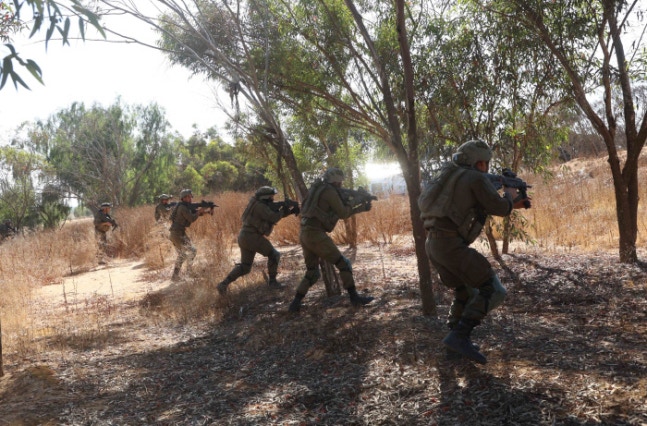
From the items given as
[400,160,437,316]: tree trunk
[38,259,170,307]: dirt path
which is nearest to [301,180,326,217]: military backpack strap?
[400,160,437,316]: tree trunk

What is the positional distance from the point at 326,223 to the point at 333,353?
1705 mm

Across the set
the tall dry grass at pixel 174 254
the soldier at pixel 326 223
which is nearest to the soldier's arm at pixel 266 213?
the tall dry grass at pixel 174 254

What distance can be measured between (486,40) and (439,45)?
613mm

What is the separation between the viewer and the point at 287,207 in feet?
23.3

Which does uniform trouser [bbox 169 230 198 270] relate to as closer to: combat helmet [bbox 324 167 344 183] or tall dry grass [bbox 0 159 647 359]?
tall dry grass [bbox 0 159 647 359]

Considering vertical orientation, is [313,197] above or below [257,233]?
above

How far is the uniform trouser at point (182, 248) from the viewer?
9469mm

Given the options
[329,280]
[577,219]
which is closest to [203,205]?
[329,280]

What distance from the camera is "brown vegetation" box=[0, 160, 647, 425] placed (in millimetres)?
3119

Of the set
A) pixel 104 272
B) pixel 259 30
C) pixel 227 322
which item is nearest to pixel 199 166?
pixel 104 272

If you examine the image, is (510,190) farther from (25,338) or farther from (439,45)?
(25,338)

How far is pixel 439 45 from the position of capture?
24.7 feet

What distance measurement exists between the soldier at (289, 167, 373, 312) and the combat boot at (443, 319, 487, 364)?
217cm

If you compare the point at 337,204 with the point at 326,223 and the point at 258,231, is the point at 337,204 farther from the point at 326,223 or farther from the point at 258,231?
the point at 258,231
